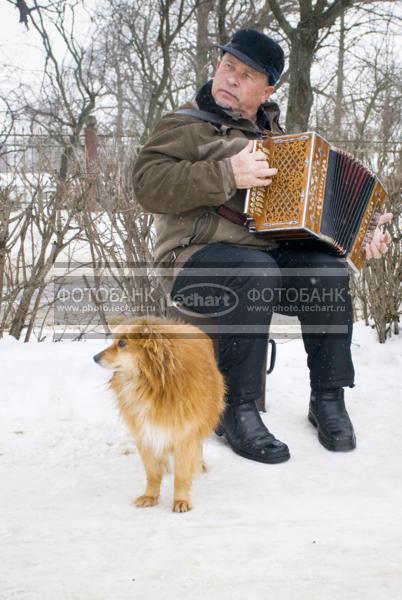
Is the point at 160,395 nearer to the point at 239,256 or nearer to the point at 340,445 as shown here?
the point at 239,256

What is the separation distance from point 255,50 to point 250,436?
75.5 inches

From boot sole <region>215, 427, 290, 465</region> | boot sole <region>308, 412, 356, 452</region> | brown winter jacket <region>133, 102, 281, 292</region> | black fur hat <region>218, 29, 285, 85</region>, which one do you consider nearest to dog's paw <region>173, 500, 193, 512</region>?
boot sole <region>215, 427, 290, 465</region>

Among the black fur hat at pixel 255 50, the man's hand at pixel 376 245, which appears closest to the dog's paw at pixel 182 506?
the man's hand at pixel 376 245

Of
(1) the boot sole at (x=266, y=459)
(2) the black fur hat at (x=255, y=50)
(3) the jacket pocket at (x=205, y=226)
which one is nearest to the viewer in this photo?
(1) the boot sole at (x=266, y=459)

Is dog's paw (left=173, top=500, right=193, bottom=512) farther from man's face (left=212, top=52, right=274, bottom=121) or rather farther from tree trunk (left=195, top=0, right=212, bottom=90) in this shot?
A: tree trunk (left=195, top=0, right=212, bottom=90)

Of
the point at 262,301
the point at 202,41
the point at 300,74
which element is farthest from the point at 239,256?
the point at 202,41

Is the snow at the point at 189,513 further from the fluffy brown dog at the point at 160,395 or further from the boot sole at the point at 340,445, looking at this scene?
the fluffy brown dog at the point at 160,395

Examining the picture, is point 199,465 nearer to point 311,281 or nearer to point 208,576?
point 208,576

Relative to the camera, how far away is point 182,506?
2199 millimetres

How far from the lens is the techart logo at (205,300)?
2.80 metres

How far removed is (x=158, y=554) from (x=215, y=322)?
1270 millimetres

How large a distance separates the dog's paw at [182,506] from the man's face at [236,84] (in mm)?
1976

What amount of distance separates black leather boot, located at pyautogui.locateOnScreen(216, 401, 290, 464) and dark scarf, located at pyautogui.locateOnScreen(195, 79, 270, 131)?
1.46 m

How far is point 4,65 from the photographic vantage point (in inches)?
494
